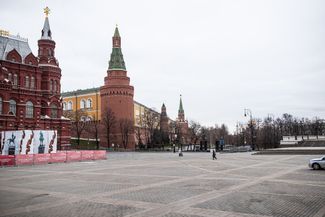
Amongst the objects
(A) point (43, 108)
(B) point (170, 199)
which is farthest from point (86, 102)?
(B) point (170, 199)

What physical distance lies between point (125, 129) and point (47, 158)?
152 feet

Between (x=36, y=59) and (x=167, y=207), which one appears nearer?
(x=167, y=207)

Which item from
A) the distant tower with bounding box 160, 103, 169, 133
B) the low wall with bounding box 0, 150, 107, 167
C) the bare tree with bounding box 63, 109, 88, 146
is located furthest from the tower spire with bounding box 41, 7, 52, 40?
the distant tower with bounding box 160, 103, 169, 133

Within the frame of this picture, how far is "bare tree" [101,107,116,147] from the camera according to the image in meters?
83.5

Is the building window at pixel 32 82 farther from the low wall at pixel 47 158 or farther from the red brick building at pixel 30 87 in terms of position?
the low wall at pixel 47 158

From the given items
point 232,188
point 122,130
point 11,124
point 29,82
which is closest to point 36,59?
point 29,82

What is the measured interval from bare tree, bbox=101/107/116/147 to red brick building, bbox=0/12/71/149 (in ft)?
64.9

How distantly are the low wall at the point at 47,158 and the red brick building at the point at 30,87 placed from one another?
707 inches

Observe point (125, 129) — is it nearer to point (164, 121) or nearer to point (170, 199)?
point (164, 121)

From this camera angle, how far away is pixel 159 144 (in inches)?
3487

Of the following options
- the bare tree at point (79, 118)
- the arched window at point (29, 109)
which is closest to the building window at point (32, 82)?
the arched window at point (29, 109)

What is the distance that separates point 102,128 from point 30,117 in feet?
106

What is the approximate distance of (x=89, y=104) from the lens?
10156 centimetres

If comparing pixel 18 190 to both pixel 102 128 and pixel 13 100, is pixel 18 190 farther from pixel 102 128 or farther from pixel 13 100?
pixel 102 128
